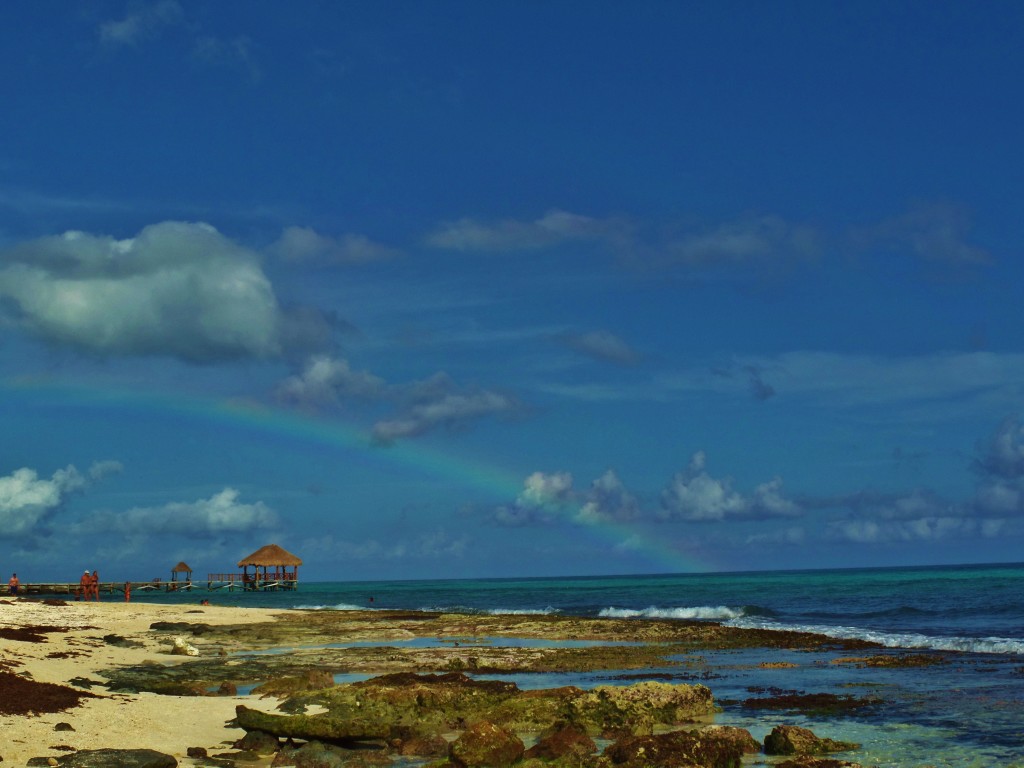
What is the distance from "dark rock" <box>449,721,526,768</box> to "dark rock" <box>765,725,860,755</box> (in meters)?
4.18

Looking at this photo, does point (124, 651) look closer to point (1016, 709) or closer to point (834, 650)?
point (834, 650)

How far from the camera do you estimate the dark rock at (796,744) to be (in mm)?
16500

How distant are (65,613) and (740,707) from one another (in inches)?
1691

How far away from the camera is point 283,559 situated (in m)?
125

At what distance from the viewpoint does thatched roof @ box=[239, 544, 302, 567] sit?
124 metres

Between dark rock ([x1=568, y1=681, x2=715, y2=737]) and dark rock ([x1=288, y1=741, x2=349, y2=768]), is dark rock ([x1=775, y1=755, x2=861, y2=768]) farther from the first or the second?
dark rock ([x1=288, y1=741, x2=349, y2=768])

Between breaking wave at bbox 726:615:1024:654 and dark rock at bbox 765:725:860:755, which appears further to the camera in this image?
breaking wave at bbox 726:615:1024:654

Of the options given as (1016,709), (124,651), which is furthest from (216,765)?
(124,651)

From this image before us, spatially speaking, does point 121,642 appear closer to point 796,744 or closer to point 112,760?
point 112,760

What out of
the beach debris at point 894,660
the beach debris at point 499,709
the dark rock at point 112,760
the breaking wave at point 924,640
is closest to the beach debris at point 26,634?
the beach debris at point 499,709

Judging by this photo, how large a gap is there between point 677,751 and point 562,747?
1.86 meters

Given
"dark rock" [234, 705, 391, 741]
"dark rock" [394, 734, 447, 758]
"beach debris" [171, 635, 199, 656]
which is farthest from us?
"beach debris" [171, 635, 199, 656]

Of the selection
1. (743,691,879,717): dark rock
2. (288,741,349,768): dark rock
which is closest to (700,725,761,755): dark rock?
(743,691,879,717): dark rock

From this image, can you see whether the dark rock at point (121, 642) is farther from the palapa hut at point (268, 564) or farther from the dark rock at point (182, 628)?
the palapa hut at point (268, 564)
